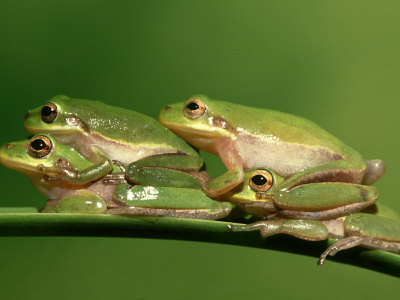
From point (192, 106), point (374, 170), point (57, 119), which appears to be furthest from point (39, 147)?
point (374, 170)

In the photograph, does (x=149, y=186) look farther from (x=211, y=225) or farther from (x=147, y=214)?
(x=211, y=225)

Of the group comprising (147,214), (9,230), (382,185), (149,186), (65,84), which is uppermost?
(65,84)

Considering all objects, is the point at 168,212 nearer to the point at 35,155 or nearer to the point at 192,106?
the point at 192,106

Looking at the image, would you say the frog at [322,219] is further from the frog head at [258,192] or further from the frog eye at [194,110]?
the frog eye at [194,110]

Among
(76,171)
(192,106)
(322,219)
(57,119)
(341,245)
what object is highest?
(192,106)

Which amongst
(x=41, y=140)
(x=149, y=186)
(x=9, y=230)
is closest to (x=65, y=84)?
(x=41, y=140)

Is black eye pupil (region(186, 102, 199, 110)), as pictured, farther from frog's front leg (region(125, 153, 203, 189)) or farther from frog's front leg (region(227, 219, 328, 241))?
frog's front leg (region(227, 219, 328, 241))

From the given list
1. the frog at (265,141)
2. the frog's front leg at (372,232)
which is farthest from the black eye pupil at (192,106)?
the frog's front leg at (372,232)
